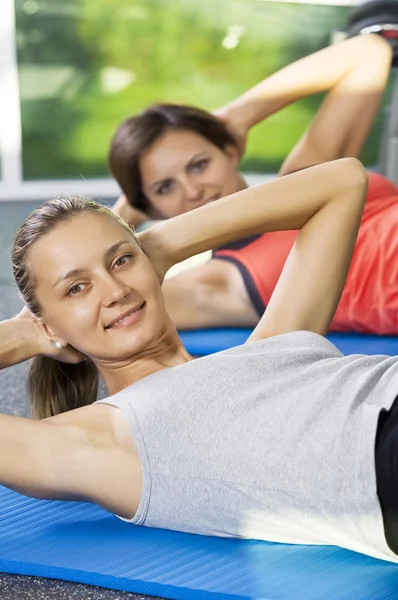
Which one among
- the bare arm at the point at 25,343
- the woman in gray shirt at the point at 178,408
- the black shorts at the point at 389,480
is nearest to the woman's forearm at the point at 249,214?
the woman in gray shirt at the point at 178,408

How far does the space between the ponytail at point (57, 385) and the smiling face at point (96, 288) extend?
0.18 metres

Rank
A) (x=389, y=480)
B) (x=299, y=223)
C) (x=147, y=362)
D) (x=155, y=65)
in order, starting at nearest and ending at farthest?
(x=389, y=480) < (x=147, y=362) < (x=299, y=223) < (x=155, y=65)

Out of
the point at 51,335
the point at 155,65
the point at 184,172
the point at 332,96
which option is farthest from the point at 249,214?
the point at 155,65

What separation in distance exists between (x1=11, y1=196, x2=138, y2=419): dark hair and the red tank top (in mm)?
964

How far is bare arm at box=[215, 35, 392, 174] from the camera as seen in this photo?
324 cm

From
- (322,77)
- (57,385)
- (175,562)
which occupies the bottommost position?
(175,562)

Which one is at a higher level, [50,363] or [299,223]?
[299,223]

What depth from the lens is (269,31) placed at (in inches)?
331

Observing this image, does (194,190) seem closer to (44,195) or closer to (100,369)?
(100,369)

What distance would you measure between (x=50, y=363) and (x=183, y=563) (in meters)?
0.53

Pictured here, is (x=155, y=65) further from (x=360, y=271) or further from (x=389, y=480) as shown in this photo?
(x=389, y=480)

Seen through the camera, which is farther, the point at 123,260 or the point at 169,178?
the point at 169,178

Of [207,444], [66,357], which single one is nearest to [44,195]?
[66,357]

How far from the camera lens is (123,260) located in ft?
5.61
